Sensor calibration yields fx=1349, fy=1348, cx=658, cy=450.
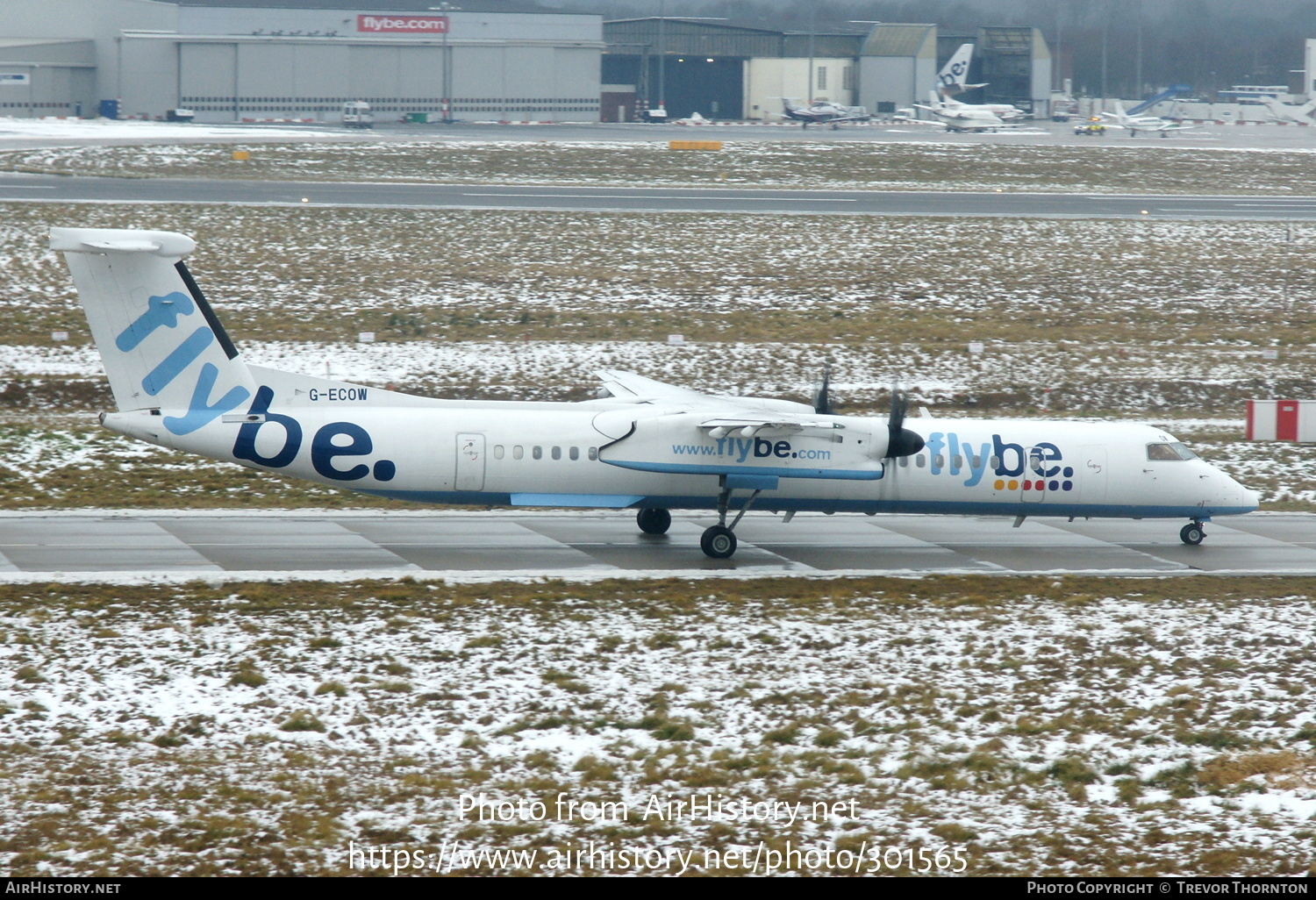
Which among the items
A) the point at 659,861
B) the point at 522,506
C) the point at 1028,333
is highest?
the point at 1028,333

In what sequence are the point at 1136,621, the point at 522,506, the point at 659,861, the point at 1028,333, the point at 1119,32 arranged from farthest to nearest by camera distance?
the point at 1119,32
the point at 1028,333
the point at 522,506
the point at 1136,621
the point at 659,861

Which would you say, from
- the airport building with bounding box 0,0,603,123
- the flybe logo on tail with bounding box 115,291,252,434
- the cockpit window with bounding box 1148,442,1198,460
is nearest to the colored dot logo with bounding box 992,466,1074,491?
the cockpit window with bounding box 1148,442,1198,460

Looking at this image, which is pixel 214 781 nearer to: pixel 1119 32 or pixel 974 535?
pixel 974 535

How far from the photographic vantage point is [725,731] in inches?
722

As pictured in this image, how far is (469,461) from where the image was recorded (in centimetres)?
2586

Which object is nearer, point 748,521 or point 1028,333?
point 748,521

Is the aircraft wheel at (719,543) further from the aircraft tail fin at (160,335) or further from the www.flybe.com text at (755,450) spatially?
the aircraft tail fin at (160,335)

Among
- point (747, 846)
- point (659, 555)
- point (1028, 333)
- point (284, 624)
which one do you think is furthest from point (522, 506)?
point (1028, 333)

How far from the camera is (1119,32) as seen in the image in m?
158

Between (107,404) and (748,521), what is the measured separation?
19609 millimetres

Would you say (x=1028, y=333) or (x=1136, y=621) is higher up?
(x=1028, y=333)

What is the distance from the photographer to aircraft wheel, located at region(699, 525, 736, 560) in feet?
86.4

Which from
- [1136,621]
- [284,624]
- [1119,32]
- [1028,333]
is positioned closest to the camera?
[284,624]

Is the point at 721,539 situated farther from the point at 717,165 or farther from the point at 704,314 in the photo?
the point at 717,165
